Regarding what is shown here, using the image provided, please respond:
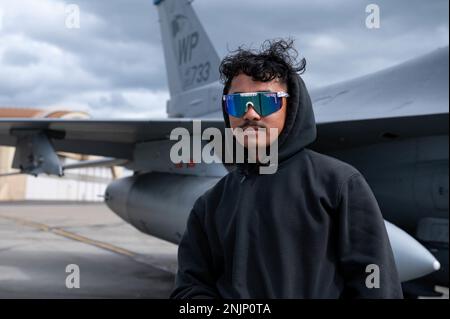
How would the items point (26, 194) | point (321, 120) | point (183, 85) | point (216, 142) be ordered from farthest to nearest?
point (26, 194)
point (183, 85)
point (321, 120)
point (216, 142)

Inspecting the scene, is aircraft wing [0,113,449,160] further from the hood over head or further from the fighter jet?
the hood over head

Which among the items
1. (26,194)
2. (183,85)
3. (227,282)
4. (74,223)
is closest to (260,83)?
(227,282)

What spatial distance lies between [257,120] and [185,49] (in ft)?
28.2

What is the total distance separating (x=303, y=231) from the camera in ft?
4.00

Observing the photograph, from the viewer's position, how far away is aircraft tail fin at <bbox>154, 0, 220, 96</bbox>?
9.03m

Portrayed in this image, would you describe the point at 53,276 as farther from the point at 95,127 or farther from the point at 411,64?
the point at 411,64

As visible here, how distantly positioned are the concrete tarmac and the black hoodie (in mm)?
2744

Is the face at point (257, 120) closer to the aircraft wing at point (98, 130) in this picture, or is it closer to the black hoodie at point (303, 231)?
the black hoodie at point (303, 231)

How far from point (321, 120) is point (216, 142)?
122 cm
